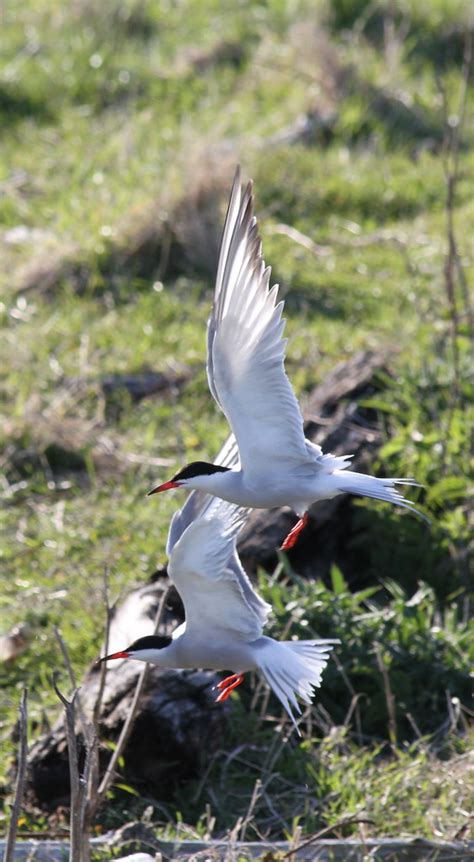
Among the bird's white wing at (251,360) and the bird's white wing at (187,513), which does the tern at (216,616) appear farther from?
the bird's white wing at (251,360)

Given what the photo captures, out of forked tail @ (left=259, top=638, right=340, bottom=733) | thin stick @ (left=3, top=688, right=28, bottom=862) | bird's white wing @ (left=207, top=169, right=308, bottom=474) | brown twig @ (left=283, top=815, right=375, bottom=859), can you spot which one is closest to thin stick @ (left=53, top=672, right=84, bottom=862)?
thin stick @ (left=3, top=688, right=28, bottom=862)

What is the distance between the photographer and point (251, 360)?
3.40m

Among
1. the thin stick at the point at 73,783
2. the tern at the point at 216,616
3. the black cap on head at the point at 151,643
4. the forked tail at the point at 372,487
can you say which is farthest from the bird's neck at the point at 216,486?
the thin stick at the point at 73,783

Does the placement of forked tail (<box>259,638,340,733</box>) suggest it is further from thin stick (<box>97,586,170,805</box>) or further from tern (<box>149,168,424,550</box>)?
thin stick (<box>97,586,170,805</box>)

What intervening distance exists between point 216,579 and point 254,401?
451mm

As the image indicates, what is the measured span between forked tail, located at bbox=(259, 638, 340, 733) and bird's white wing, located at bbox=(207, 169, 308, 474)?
44cm

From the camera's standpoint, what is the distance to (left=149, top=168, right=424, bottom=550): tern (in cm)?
329

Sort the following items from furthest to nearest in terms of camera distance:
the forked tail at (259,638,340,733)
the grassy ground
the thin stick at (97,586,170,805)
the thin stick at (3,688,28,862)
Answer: the grassy ground, the thin stick at (97,586,170,805), the forked tail at (259,638,340,733), the thin stick at (3,688,28,862)

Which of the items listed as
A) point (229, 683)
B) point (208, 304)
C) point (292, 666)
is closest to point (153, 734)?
point (229, 683)

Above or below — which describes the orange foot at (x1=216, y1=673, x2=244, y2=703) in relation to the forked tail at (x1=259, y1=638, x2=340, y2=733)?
below

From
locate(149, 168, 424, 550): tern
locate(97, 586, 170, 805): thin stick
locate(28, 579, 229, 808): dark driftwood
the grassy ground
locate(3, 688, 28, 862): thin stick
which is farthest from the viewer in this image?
→ the grassy ground

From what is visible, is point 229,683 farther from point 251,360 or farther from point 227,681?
point 251,360

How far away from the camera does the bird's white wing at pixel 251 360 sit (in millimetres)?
3316

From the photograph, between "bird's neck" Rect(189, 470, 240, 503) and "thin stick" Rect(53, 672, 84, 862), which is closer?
"thin stick" Rect(53, 672, 84, 862)
